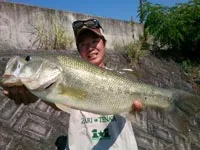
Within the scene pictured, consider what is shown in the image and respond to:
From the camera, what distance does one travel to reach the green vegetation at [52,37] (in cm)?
900

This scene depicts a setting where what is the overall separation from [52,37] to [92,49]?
6051 mm

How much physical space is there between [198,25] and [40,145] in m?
8.38

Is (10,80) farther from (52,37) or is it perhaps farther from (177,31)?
(177,31)

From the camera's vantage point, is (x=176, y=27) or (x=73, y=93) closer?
(x=73, y=93)

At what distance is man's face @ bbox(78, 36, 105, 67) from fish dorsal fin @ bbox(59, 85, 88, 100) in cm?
50

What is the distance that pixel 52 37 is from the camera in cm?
944

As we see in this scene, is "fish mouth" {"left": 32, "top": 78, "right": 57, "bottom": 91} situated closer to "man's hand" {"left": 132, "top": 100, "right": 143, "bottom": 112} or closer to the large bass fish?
the large bass fish

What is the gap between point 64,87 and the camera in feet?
9.88

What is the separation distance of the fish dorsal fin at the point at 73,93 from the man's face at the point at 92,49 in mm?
503

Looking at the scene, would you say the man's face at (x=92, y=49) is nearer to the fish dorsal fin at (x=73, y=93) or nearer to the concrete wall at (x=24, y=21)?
the fish dorsal fin at (x=73, y=93)

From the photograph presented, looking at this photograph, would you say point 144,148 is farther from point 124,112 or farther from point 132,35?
point 132,35

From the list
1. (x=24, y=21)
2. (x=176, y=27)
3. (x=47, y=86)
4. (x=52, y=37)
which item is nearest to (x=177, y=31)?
(x=176, y=27)

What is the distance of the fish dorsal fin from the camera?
9.83ft

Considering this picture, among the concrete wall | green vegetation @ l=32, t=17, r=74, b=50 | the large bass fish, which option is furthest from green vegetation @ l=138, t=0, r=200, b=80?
the large bass fish
